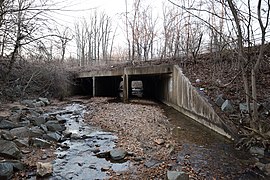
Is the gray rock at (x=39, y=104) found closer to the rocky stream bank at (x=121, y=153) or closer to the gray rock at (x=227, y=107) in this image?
the rocky stream bank at (x=121, y=153)

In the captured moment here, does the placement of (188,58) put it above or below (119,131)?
above

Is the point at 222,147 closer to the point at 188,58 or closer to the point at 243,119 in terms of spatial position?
the point at 243,119

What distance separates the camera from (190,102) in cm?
1060

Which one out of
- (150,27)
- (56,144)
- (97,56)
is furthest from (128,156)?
(97,56)

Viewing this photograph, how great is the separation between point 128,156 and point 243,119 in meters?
4.25

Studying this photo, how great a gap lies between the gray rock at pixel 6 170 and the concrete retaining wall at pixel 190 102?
6.37 m

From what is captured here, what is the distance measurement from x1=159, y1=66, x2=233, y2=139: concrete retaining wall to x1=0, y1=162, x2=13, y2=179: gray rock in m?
6.37

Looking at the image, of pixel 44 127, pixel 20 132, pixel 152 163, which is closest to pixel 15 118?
pixel 44 127

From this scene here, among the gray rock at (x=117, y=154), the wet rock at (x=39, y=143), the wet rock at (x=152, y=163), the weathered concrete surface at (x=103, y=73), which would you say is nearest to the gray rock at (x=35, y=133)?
the wet rock at (x=39, y=143)

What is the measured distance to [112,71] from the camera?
18016 mm

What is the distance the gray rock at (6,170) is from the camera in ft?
14.8

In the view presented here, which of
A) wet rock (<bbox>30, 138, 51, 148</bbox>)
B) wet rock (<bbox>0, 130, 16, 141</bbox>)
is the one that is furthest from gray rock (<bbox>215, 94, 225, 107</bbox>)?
wet rock (<bbox>0, 130, 16, 141</bbox>)

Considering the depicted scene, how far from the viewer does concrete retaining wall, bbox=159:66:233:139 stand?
811cm

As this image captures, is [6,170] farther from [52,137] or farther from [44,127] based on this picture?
[44,127]
